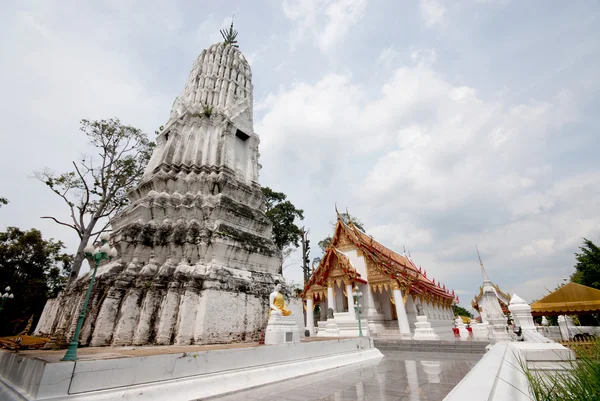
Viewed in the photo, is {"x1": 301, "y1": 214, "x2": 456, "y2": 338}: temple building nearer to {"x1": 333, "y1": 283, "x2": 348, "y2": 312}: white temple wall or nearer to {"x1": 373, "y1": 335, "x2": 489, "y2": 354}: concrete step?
{"x1": 333, "y1": 283, "x2": 348, "y2": 312}: white temple wall

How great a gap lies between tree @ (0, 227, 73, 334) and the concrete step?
17785 mm

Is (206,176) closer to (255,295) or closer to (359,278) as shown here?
(255,295)

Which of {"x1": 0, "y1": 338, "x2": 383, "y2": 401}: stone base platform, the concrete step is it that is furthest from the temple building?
{"x1": 0, "y1": 338, "x2": 383, "y2": 401}: stone base platform

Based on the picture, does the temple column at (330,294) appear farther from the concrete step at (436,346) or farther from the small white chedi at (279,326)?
the small white chedi at (279,326)

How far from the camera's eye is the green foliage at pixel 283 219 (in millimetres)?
24078

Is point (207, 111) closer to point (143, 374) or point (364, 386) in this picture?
point (143, 374)

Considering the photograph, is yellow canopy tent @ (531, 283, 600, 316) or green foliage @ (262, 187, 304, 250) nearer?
yellow canopy tent @ (531, 283, 600, 316)

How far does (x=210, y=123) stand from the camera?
10.6m

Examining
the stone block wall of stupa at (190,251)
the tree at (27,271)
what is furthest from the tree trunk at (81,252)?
the stone block wall of stupa at (190,251)

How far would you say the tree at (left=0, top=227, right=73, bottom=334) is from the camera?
1642 centimetres

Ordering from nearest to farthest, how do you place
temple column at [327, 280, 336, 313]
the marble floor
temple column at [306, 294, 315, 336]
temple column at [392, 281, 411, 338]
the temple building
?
the marble floor, temple column at [392, 281, 411, 338], the temple building, temple column at [327, 280, 336, 313], temple column at [306, 294, 315, 336]

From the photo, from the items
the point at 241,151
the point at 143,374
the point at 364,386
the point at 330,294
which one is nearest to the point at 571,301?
the point at 330,294

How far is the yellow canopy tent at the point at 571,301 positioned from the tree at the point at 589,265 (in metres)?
13.3

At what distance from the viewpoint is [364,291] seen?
1484 centimetres
